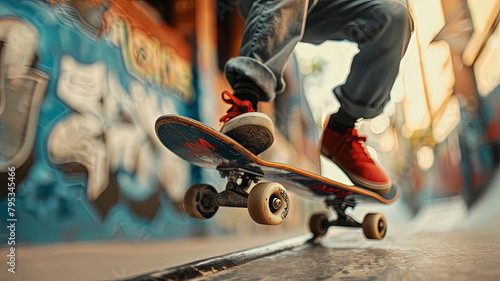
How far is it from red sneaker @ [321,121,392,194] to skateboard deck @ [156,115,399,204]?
115mm

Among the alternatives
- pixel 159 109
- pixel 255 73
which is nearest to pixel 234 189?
pixel 255 73

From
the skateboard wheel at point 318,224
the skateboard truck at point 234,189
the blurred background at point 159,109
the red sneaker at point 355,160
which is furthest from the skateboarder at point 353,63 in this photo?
the blurred background at point 159,109

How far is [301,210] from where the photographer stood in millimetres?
3686

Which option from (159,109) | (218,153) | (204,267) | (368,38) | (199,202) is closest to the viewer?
(204,267)

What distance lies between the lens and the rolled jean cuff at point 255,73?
1008 mm

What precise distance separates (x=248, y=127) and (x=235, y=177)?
23cm

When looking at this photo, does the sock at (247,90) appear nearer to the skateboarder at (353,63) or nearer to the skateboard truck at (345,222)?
the skateboarder at (353,63)

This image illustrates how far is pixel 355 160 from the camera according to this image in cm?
142

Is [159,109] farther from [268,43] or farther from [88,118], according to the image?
[268,43]

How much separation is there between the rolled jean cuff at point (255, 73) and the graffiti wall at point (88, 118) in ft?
2.87

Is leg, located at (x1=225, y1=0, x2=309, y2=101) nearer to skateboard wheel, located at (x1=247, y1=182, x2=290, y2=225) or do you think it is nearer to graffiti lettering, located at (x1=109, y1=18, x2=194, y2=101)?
skateboard wheel, located at (x1=247, y1=182, x2=290, y2=225)

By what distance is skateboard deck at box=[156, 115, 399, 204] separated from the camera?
34.7 inches

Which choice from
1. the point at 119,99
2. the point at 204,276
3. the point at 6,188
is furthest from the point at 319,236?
the point at 6,188

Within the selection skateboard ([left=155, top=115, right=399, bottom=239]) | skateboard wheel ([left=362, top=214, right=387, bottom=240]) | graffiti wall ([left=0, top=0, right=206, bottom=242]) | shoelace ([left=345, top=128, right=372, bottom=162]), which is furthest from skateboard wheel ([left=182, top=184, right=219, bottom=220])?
skateboard wheel ([left=362, top=214, right=387, bottom=240])
